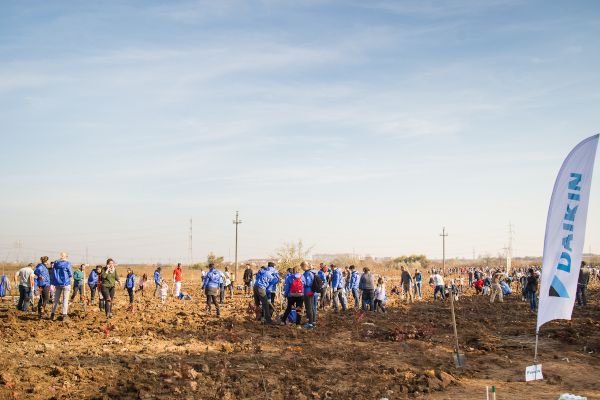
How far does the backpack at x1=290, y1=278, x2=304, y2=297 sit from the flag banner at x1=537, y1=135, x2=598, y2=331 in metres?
6.06

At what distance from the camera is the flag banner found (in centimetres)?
642

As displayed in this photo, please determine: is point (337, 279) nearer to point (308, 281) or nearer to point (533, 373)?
point (308, 281)

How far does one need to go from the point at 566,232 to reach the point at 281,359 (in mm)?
5432

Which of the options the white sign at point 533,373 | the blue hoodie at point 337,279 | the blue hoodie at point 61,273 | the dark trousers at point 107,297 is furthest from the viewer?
the blue hoodie at point 337,279

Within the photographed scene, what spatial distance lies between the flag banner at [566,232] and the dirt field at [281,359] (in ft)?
4.31

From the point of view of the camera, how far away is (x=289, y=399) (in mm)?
5938

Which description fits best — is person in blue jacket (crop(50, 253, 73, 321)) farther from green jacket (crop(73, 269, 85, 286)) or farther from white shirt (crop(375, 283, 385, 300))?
white shirt (crop(375, 283, 385, 300))

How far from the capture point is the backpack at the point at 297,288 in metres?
11.2

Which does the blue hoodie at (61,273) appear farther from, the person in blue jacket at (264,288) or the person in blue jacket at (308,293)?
the person in blue jacket at (308,293)

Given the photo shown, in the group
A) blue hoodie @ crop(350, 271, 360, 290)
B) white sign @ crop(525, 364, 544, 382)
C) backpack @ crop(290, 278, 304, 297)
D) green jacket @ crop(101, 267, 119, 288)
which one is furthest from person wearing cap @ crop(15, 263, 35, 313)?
white sign @ crop(525, 364, 544, 382)

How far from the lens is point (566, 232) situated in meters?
6.44

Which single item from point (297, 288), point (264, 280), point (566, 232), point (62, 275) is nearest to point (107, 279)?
point (62, 275)

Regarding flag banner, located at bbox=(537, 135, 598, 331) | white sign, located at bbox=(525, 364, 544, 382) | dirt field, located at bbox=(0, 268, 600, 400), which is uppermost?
flag banner, located at bbox=(537, 135, 598, 331)

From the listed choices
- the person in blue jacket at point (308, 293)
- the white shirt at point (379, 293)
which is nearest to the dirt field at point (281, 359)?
the person in blue jacket at point (308, 293)
